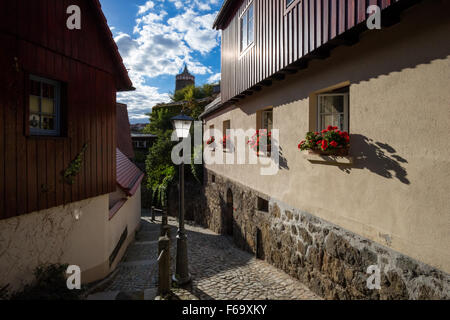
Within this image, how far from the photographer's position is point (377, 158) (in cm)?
350

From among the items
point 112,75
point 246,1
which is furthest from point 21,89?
point 246,1

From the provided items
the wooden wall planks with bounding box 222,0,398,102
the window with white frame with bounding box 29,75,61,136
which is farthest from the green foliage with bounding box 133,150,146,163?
the window with white frame with bounding box 29,75,61,136

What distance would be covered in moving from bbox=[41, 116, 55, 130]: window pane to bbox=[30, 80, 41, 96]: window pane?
0.43 metres

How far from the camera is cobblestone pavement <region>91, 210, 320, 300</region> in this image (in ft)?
16.3

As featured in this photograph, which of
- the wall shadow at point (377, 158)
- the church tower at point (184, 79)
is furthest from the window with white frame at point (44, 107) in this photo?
the church tower at point (184, 79)

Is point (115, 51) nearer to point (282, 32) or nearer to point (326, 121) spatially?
point (282, 32)

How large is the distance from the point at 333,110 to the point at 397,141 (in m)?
1.77

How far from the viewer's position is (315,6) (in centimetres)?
438

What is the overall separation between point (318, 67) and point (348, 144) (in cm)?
171

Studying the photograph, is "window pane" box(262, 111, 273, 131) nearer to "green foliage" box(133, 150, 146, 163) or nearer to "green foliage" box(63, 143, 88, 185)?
"green foliage" box(63, 143, 88, 185)

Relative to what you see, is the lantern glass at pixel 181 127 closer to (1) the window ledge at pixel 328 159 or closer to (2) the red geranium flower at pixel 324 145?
(1) the window ledge at pixel 328 159

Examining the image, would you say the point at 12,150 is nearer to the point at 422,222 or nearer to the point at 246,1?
the point at 422,222

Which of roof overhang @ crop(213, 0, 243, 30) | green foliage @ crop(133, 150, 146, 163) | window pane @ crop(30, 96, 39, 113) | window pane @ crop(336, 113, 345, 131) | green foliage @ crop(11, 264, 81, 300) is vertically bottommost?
green foliage @ crop(11, 264, 81, 300)
